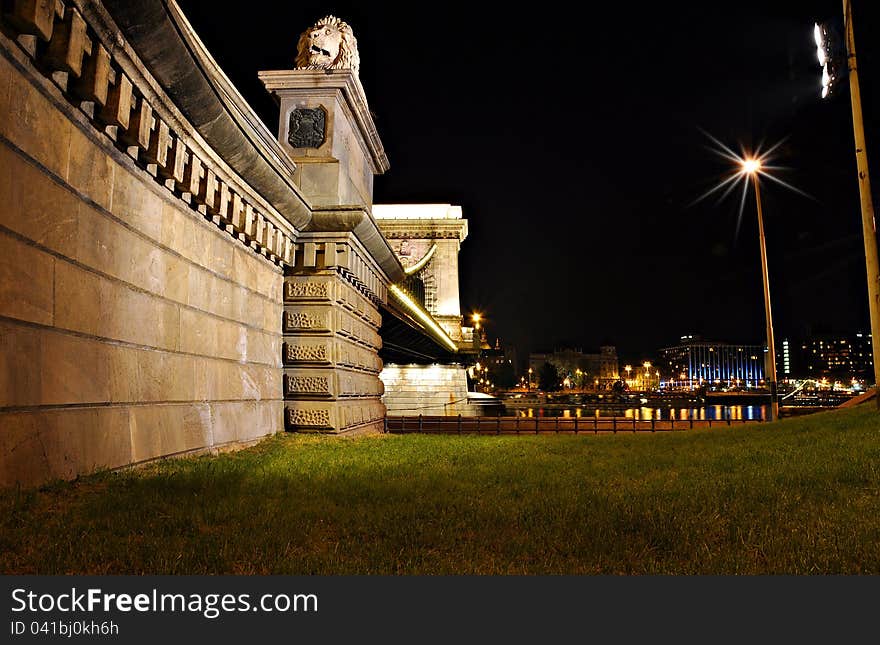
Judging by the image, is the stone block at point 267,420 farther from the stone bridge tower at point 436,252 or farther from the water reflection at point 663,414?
the stone bridge tower at point 436,252

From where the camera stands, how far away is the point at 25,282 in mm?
5848

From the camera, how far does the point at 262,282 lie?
487 inches

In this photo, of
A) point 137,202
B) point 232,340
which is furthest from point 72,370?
point 232,340

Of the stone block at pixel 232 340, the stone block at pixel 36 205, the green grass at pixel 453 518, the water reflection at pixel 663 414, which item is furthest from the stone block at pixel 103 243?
the water reflection at pixel 663 414

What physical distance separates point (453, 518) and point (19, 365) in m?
3.85

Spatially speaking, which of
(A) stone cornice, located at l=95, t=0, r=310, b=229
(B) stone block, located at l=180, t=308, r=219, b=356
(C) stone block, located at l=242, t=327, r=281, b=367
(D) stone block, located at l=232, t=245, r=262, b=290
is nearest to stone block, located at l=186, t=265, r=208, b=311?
(B) stone block, located at l=180, t=308, r=219, b=356

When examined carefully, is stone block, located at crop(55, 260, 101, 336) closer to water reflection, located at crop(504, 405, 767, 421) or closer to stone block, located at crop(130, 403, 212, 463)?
stone block, located at crop(130, 403, 212, 463)

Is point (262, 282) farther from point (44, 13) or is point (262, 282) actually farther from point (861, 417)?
point (861, 417)

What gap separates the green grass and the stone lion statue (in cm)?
919

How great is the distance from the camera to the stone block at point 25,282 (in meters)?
5.59

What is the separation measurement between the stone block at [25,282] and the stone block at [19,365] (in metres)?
0.13

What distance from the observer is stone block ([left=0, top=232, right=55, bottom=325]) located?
5.59m

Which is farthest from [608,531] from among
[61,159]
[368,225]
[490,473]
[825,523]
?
[368,225]

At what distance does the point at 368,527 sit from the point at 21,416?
3.08m
